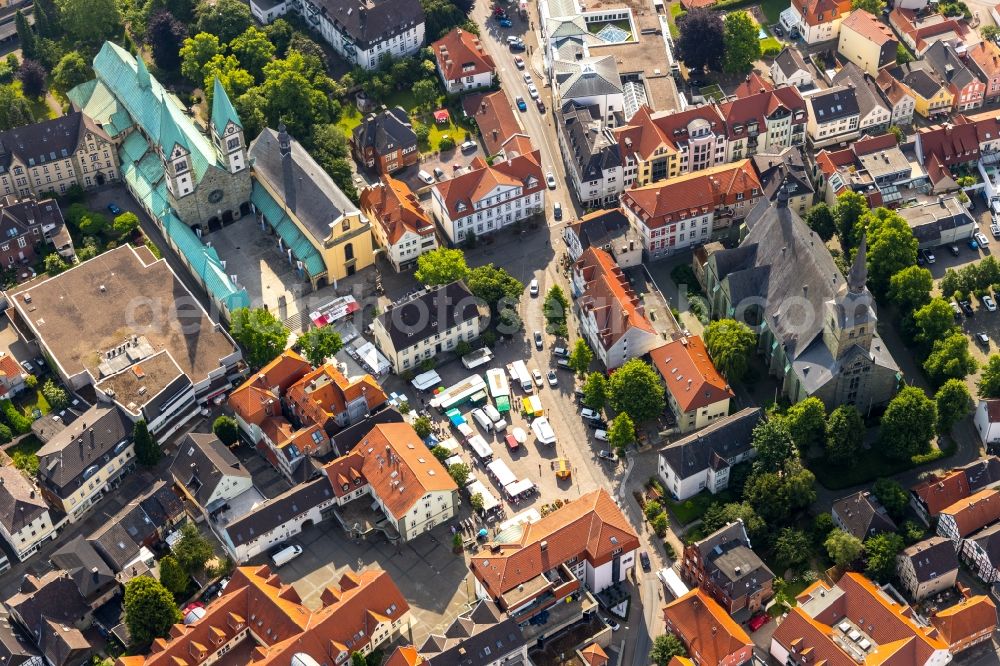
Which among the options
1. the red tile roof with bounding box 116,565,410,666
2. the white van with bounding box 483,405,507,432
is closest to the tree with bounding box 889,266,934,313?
the white van with bounding box 483,405,507,432

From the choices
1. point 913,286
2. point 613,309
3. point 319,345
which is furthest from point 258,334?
point 913,286

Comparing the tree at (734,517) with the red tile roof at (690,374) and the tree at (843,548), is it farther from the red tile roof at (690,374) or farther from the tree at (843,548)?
the red tile roof at (690,374)

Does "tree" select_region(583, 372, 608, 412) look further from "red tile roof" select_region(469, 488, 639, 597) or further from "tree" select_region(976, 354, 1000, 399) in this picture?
"tree" select_region(976, 354, 1000, 399)

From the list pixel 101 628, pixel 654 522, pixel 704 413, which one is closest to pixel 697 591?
pixel 654 522

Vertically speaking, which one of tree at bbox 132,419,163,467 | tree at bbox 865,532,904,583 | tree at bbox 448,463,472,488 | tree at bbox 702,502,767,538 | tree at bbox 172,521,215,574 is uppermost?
tree at bbox 132,419,163,467

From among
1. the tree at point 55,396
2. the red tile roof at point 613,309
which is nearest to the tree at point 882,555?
the red tile roof at point 613,309

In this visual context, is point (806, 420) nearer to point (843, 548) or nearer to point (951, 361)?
point (843, 548)
